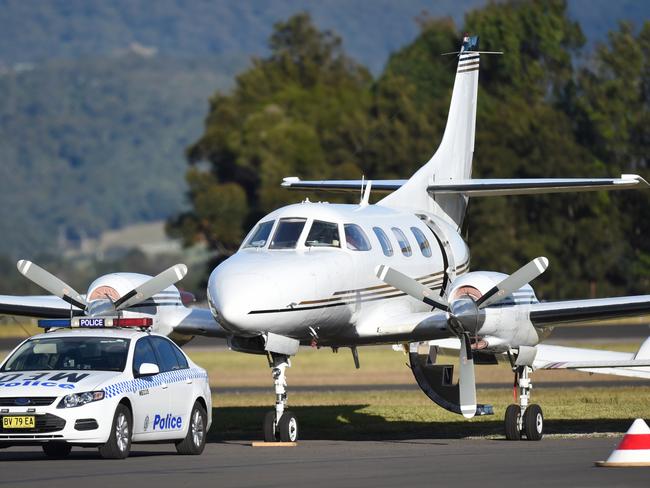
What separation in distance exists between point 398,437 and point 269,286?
4.28 metres

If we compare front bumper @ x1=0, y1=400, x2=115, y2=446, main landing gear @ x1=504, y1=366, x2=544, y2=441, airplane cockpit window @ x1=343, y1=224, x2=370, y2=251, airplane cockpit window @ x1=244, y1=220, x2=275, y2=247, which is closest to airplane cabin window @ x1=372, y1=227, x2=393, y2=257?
airplane cockpit window @ x1=343, y1=224, x2=370, y2=251

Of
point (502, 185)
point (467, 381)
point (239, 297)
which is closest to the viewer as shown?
point (239, 297)

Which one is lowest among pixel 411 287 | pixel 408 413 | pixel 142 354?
pixel 408 413

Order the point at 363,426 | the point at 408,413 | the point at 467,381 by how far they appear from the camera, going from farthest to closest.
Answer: the point at 408,413 → the point at 363,426 → the point at 467,381

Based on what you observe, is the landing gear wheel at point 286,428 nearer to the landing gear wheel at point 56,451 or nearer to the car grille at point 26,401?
the landing gear wheel at point 56,451

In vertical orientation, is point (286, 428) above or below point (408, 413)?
above

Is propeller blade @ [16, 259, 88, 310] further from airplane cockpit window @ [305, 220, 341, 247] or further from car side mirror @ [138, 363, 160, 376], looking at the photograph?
car side mirror @ [138, 363, 160, 376]

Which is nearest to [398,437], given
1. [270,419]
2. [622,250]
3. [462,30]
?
[270,419]

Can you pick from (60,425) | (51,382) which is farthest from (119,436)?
(51,382)

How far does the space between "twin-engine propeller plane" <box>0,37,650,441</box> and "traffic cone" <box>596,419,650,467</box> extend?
4960mm

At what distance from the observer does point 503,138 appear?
227 ft

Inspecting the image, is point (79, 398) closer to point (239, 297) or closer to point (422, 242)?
point (239, 297)

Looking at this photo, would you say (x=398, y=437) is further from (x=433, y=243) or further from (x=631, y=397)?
(x=631, y=397)

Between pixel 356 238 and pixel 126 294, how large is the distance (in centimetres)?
362
